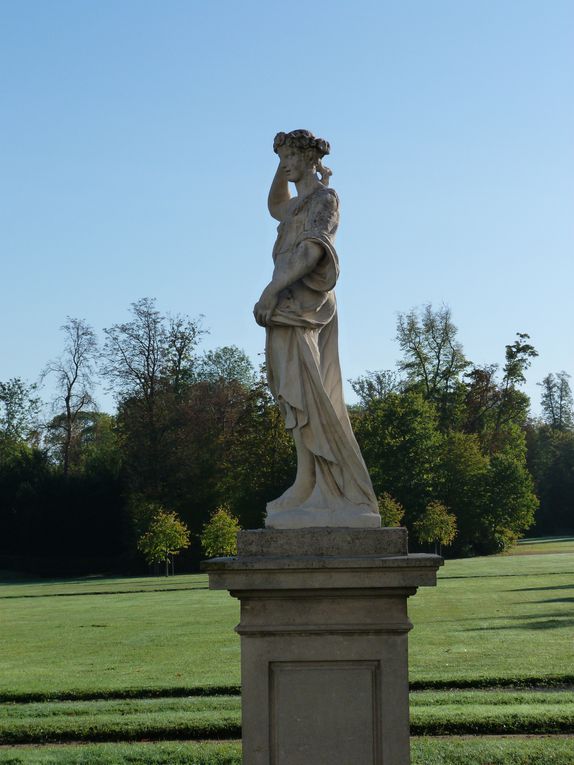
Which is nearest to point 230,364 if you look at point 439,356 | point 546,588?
point 439,356

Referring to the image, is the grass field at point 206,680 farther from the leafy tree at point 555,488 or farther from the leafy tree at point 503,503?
the leafy tree at point 555,488

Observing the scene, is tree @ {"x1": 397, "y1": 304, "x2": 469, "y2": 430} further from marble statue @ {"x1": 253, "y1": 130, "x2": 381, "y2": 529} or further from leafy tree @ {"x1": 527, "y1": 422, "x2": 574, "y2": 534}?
marble statue @ {"x1": 253, "y1": 130, "x2": 381, "y2": 529}

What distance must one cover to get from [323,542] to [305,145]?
260cm

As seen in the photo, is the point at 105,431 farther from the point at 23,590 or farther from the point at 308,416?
the point at 308,416

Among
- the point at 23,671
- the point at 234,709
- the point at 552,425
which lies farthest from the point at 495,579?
the point at 552,425

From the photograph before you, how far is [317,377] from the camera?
22.5ft

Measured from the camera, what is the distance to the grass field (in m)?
10.3

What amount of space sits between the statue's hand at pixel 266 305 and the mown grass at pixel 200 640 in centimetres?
860

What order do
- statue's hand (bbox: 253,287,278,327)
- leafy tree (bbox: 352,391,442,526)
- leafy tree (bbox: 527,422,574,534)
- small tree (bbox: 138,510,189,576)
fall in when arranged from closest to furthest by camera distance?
1. statue's hand (bbox: 253,287,278,327)
2. small tree (bbox: 138,510,189,576)
3. leafy tree (bbox: 352,391,442,526)
4. leafy tree (bbox: 527,422,574,534)

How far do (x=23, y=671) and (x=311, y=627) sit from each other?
1199 centimetres

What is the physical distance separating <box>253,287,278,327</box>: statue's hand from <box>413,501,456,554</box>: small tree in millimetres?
50161

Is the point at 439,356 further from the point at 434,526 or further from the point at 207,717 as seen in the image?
the point at 207,717

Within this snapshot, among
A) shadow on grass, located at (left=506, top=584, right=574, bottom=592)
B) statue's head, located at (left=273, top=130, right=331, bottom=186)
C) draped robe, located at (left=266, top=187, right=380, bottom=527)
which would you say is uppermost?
statue's head, located at (left=273, top=130, right=331, bottom=186)

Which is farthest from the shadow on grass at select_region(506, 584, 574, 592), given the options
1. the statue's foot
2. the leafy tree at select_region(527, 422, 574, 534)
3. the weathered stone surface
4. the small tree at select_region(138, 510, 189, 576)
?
the leafy tree at select_region(527, 422, 574, 534)
